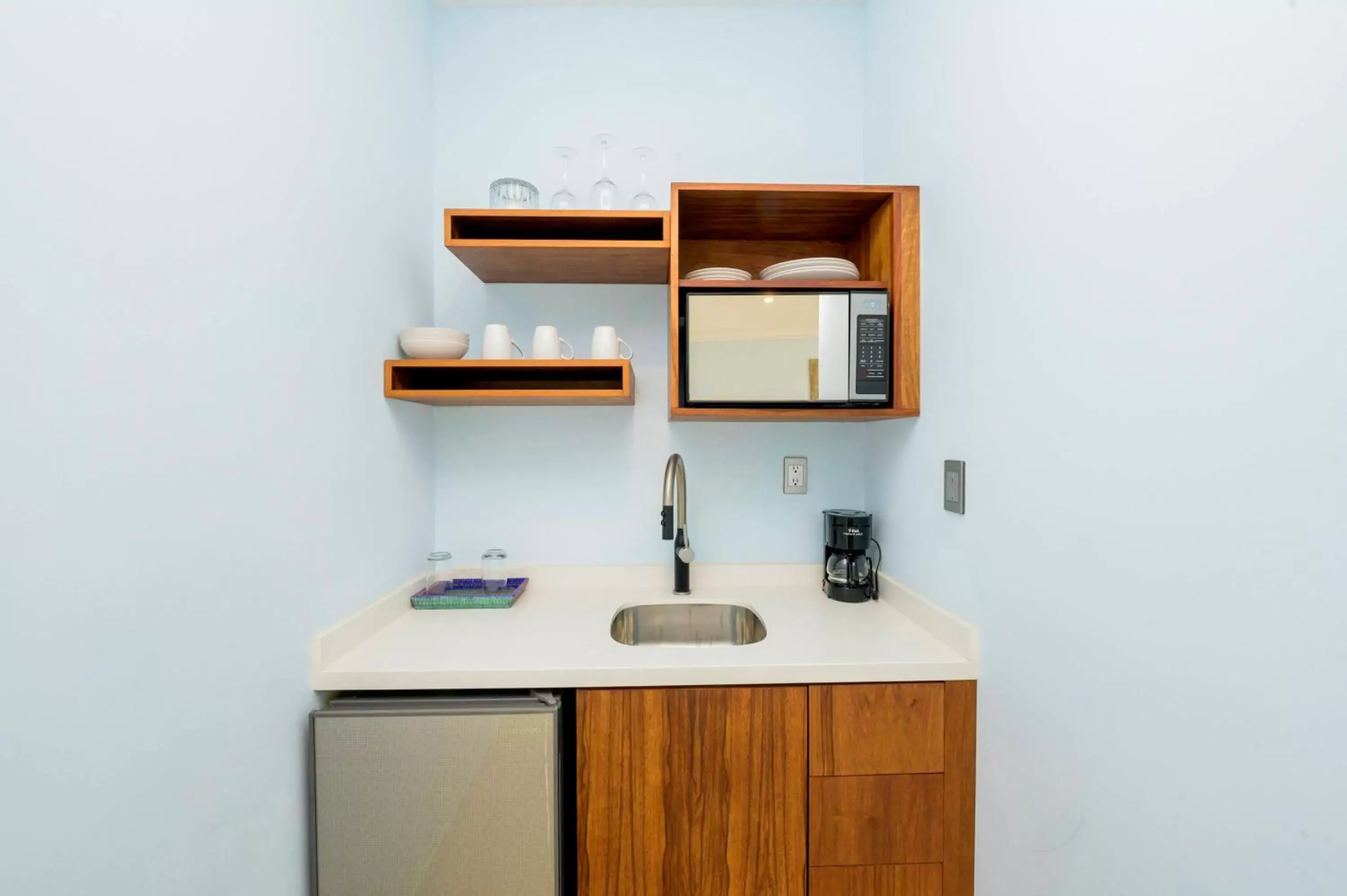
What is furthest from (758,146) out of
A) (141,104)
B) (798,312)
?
(141,104)

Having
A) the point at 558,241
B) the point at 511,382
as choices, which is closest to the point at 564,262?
the point at 558,241

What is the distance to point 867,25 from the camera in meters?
1.72

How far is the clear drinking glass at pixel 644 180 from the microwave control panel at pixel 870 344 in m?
0.63

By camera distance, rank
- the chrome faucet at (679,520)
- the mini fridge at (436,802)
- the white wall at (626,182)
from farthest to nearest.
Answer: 1. the white wall at (626,182)
2. the chrome faucet at (679,520)
3. the mini fridge at (436,802)

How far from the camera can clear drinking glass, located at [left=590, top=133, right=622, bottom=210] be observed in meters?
1.52

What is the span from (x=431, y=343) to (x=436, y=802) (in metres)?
1.04

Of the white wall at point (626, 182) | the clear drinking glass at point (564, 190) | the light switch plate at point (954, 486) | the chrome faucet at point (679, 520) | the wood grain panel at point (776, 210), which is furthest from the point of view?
the white wall at point (626, 182)

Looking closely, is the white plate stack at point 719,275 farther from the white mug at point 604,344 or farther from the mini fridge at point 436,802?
the mini fridge at point 436,802

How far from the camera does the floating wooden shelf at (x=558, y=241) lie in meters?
1.38

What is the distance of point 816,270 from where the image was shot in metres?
1.42

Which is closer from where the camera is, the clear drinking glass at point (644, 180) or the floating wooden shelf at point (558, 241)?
the floating wooden shelf at point (558, 241)

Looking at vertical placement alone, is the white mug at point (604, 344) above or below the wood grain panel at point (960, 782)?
above

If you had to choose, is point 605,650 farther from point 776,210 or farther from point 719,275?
point 776,210

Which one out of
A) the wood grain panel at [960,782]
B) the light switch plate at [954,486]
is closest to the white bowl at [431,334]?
the light switch plate at [954,486]
